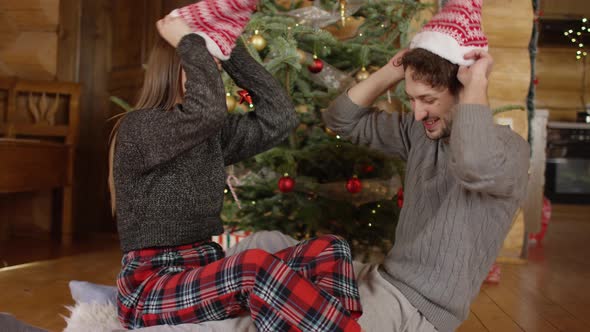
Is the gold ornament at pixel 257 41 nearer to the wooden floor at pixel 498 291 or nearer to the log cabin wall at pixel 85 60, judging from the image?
the wooden floor at pixel 498 291

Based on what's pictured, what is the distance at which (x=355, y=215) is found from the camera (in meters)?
2.33

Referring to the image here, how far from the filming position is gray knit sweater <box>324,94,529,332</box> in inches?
42.1

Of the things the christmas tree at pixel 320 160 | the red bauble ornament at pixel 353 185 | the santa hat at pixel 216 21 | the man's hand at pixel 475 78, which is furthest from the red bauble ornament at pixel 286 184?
the man's hand at pixel 475 78

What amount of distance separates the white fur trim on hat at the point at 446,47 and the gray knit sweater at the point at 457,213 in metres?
0.14

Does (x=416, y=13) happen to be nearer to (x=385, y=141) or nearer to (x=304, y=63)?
(x=304, y=63)

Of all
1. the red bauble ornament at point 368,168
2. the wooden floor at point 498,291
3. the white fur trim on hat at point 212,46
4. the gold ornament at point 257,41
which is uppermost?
the gold ornament at point 257,41

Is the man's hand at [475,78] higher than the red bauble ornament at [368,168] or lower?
higher

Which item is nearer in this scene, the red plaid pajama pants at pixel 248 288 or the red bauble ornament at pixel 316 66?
the red plaid pajama pants at pixel 248 288

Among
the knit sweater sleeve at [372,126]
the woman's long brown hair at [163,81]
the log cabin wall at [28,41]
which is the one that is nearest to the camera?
the woman's long brown hair at [163,81]

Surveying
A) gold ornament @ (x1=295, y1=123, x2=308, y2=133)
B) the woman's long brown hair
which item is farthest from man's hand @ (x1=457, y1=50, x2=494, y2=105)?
gold ornament @ (x1=295, y1=123, x2=308, y2=133)

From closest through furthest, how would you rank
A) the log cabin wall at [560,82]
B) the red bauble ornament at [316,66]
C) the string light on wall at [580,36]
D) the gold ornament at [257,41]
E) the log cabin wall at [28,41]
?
1. the gold ornament at [257,41]
2. the red bauble ornament at [316,66]
3. the log cabin wall at [28,41]
4. the string light on wall at [580,36]
5. the log cabin wall at [560,82]

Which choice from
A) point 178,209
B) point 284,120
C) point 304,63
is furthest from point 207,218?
point 304,63

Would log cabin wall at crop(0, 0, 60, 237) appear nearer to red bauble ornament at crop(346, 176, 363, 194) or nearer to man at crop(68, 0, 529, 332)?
red bauble ornament at crop(346, 176, 363, 194)

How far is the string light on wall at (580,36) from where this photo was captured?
6.62 meters
